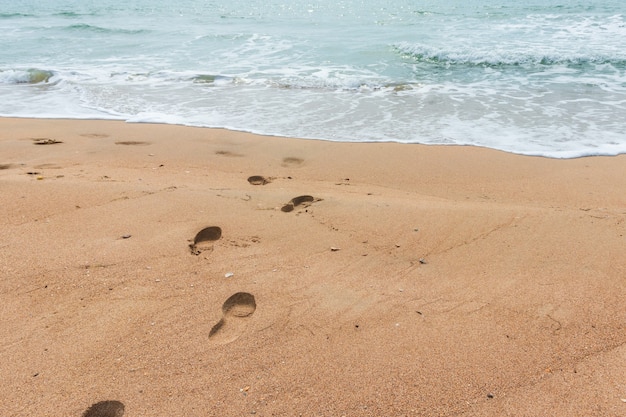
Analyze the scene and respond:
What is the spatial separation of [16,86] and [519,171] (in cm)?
911

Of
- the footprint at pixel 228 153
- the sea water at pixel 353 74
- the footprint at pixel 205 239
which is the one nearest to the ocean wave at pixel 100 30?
the sea water at pixel 353 74

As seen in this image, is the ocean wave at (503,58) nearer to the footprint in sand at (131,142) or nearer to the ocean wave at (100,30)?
the footprint in sand at (131,142)

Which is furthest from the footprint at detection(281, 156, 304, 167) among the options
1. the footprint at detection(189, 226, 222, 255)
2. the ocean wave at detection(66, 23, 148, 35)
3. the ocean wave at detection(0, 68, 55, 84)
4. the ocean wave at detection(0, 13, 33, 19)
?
the ocean wave at detection(0, 13, 33, 19)

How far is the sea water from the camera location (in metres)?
5.92

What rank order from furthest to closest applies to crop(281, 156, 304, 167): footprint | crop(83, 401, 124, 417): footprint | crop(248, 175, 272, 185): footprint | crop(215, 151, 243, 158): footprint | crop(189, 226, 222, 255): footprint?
crop(215, 151, 243, 158): footprint → crop(281, 156, 304, 167): footprint → crop(248, 175, 272, 185): footprint → crop(189, 226, 222, 255): footprint → crop(83, 401, 124, 417): footprint

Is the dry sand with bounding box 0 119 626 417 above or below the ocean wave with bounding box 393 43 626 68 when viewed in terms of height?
below

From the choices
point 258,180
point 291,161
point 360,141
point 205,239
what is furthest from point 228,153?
point 205,239

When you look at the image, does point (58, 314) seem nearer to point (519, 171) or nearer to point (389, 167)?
point (389, 167)

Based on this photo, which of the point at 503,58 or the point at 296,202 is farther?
the point at 503,58

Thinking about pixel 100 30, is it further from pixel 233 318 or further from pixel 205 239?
pixel 233 318

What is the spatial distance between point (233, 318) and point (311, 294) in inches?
18.4

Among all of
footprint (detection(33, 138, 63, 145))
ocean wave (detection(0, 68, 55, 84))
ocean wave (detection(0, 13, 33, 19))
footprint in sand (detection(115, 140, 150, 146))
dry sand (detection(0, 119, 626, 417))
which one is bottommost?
dry sand (detection(0, 119, 626, 417))

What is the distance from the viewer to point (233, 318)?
2365 mm

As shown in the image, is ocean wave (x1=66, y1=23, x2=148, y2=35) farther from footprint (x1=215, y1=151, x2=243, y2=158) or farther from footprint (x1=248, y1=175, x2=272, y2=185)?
footprint (x1=248, y1=175, x2=272, y2=185)
